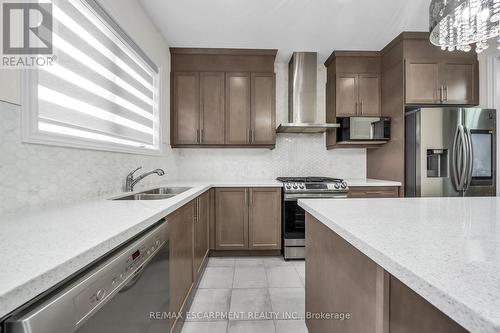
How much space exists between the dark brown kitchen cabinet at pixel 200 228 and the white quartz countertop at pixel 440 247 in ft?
4.06

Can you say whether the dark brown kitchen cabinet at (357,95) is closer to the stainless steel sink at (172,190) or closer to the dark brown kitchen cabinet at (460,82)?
the dark brown kitchen cabinet at (460,82)

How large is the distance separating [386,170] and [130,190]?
302 centimetres

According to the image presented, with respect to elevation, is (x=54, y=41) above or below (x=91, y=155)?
above

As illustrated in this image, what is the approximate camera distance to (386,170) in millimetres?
3064

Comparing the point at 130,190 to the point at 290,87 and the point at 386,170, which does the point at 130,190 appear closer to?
the point at 290,87

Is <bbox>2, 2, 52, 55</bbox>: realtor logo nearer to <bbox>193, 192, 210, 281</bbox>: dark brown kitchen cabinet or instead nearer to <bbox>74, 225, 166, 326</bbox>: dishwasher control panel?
<bbox>74, 225, 166, 326</bbox>: dishwasher control panel

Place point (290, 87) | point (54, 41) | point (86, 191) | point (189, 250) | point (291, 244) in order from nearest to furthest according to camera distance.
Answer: point (54, 41)
point (86, 191)
point (189, 250)
point (291, 244)
point (290, 87)

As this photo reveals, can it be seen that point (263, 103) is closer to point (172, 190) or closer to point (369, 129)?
point (369, 129)

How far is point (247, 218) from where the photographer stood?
9.23ft

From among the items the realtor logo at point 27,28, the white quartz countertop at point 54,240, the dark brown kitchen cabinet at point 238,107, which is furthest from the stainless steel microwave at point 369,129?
the realtor logo at point 27,28

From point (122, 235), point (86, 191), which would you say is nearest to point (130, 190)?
point (86, 191)

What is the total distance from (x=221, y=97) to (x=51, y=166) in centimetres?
218

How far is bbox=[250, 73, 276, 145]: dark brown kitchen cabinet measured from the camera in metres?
3.09

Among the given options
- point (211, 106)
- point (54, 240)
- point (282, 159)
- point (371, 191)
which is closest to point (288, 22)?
point (211, 106)
